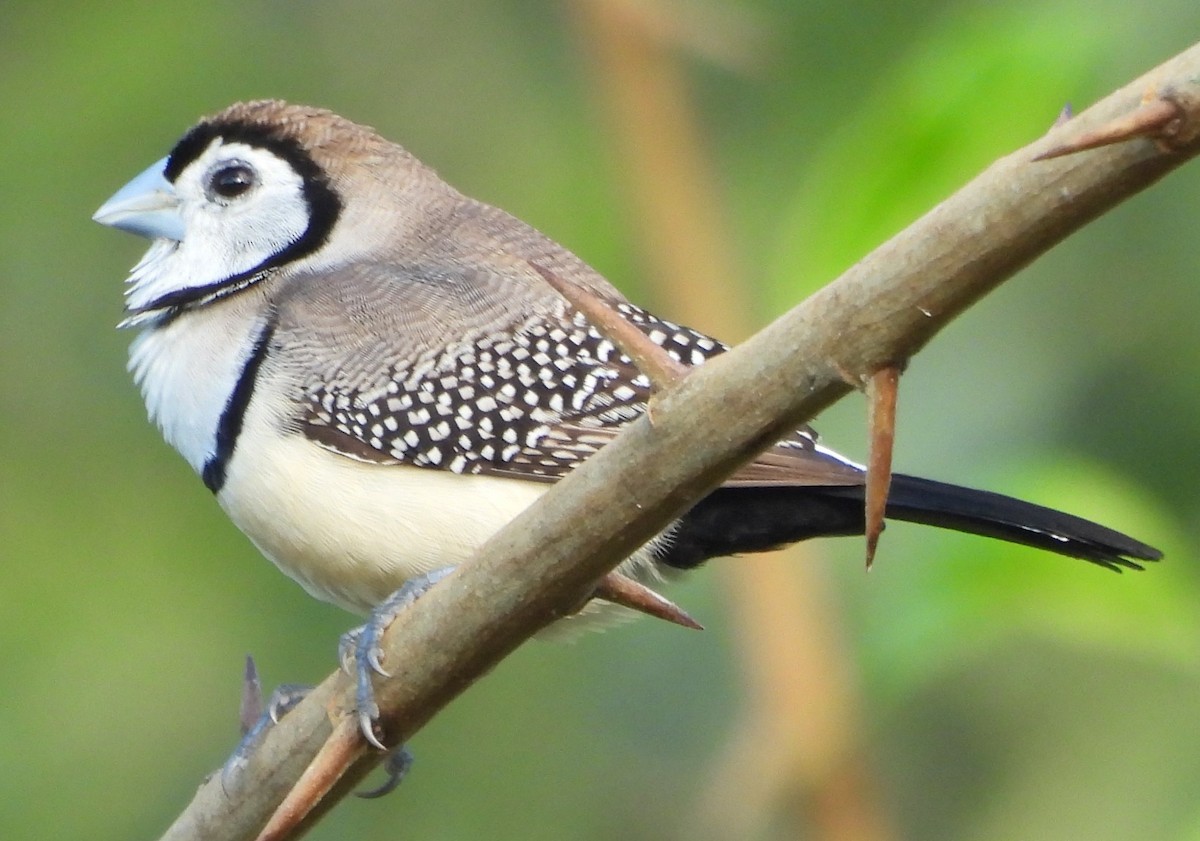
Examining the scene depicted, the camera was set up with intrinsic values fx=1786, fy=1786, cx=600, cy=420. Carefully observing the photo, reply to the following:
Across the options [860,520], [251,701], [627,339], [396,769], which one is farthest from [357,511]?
[627,339]

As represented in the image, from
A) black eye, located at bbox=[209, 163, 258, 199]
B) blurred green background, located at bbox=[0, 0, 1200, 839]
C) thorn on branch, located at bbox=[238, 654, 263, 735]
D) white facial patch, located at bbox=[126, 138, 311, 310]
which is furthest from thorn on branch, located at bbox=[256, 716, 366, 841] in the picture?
black eye, located at bbox=[209, 163, 258, 199]

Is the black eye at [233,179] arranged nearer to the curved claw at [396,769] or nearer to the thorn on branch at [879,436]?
the curved claw at [396,769]

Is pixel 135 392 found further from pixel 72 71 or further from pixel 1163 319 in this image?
pixel 1163 319

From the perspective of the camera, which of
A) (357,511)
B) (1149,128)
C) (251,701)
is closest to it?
(1149,128)

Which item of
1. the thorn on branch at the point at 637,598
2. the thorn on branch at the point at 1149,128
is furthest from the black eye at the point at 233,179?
the thorn on branch at the point at 1149,128

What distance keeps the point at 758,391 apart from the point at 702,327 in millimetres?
2069

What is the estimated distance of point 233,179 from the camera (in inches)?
177

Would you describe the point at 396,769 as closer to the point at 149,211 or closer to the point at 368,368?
the point at 368,368

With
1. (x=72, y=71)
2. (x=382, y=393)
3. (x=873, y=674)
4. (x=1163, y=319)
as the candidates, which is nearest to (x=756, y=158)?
(x=1163, y=319)

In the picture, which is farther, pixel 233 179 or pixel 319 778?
pixel 233 179

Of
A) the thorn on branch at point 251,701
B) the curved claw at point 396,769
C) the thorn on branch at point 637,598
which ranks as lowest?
the curved claw at point 396,769

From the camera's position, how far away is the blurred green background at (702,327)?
11.3ft

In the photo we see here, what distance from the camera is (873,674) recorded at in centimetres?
336

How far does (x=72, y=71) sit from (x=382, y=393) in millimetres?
4102
